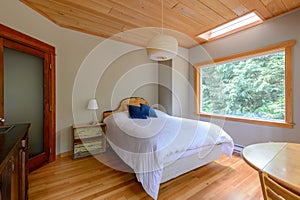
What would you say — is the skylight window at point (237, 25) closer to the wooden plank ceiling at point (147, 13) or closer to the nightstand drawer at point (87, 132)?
the wooden plank ceiling at point (147, 13)

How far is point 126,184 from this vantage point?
6.67 ft

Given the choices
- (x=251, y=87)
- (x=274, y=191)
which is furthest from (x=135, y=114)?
(x=274, y=191)

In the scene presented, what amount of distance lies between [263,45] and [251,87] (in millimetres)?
800

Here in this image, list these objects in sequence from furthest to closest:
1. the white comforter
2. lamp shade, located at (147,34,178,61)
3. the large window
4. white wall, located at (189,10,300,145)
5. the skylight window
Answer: the skylight window → the large window → white wall, located at (189,10,300,145) → lamp shade, located at (147,34,178,61) → the white comforter

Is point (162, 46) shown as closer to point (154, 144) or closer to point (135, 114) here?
point (154, 144)

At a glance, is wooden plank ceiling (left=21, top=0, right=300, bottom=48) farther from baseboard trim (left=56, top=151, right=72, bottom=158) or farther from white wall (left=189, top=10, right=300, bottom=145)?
baseboard trim (left=56, top=151, right=72, bottom=158)

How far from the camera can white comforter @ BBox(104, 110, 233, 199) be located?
1717mm

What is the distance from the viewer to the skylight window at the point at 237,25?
2.71 metres

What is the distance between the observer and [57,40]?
A: 2.79m

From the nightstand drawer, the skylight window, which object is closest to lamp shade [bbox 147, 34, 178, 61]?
the skylight window

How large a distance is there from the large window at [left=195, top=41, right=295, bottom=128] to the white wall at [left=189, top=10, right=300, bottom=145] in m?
0.08

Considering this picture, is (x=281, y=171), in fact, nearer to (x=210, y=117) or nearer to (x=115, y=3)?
(x=115, y=3)

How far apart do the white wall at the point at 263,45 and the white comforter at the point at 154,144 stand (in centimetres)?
78

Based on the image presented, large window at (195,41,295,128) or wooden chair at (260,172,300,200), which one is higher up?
large window at (195,41,295,128)
